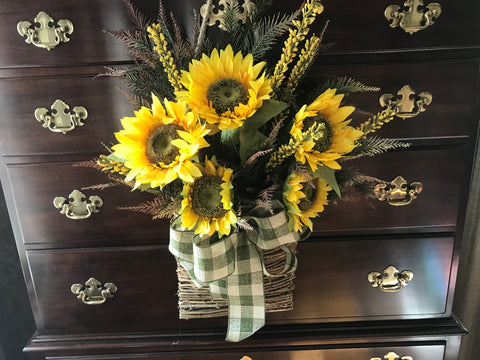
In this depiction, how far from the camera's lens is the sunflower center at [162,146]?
0.57m

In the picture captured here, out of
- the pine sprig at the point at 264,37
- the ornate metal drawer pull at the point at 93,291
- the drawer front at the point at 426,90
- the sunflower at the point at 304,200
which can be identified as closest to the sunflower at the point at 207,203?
the sunflower at the point at 304,200

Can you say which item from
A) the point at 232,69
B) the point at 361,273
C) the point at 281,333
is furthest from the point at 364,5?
the point at 281,333

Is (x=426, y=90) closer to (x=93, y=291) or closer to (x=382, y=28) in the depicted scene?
(x=382, y=28)

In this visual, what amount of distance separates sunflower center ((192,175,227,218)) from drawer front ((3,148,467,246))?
0.30 m

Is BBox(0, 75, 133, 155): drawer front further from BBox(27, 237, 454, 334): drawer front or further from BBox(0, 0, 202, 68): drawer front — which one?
BBox(27, 237, 454, 334): drawer front

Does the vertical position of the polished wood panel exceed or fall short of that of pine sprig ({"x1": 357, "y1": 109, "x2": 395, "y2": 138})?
it falls short

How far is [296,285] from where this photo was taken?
3.05ft

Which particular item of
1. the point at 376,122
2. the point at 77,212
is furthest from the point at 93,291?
the point at 376,122

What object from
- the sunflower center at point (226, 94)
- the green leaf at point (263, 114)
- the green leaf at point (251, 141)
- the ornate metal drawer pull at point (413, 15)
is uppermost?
the ornate metal drawer pull at point (413, 15)

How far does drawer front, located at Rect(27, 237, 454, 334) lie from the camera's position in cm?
90

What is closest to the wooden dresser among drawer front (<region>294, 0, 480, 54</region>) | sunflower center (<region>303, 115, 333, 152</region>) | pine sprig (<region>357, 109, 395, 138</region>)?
drawer front (<region>294, 0, 480, 54</region>)

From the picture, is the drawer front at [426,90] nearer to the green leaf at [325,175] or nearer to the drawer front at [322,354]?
the green leaf at [325,175]

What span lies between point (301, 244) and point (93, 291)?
516 mm

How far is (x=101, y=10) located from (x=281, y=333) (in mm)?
837
